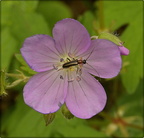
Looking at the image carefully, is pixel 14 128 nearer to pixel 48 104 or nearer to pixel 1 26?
pixel 1 26

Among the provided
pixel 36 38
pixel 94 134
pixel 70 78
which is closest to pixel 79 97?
pixel 70 78

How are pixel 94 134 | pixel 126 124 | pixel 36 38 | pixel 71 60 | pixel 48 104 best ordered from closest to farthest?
pixel 36 38 < pixel 48 104 < pixel 71 60 < pixel 94 134 < pixel 126 124

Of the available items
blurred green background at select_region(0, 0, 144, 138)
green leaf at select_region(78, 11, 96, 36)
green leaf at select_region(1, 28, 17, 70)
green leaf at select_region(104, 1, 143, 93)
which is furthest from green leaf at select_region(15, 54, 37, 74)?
green leaf at select_region(104, 1, 143, 93)

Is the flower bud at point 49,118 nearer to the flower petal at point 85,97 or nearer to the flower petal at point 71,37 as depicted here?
the flower petal at point 85,97

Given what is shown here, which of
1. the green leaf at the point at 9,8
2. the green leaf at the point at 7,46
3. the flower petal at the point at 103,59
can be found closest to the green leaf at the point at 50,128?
the green leaf at the point at 7,46

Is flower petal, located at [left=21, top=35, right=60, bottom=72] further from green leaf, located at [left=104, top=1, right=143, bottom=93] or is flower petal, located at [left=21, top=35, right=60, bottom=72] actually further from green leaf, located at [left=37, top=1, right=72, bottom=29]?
green leaf, located at [left=37, top=1, right=72, bottom=29]

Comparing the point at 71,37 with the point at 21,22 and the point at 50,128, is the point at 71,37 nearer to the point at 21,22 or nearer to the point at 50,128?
the point at 50,128
